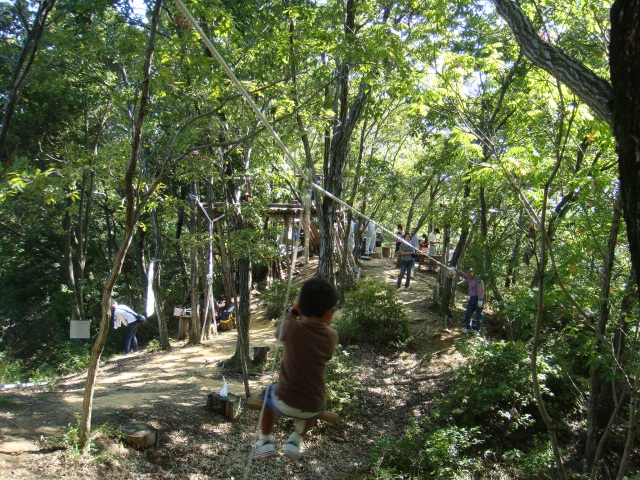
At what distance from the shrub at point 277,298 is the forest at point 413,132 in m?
1.88

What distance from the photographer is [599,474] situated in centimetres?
682

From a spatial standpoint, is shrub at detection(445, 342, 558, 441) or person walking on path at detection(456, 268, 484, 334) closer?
shrub at detection(445, 342, 558, 441)

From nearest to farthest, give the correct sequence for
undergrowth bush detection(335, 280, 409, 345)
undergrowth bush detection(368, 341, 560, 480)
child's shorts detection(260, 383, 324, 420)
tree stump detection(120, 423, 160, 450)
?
child's shorts detection(260, 383, 324, 420) < tree stump detection(120, 423, 160, 450) < undergrowth bush detection(368, 341, 560, 480) < undergrowth bush detection(335, 280, 409, 345)

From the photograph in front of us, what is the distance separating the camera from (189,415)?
6.56m

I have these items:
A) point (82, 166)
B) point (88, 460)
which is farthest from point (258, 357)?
point (82, 166)

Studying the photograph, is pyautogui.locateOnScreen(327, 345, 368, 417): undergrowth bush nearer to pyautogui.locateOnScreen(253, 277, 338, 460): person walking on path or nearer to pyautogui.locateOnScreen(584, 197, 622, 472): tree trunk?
pyautogui.locateOnScreen(584, 197, 622, 472): tree trunk

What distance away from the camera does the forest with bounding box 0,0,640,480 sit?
455cm

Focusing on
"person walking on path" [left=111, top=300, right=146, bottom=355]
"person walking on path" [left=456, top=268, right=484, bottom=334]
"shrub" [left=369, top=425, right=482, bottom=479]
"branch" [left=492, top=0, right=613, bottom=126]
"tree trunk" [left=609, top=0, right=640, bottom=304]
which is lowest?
"shrub" [left=369, top=425, right=482, bottom=479]

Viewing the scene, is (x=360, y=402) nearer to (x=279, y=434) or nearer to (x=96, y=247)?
(x=279, y=434)

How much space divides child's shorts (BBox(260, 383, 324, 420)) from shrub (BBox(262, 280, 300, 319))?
10.7 metres

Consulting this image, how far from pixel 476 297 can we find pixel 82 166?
325 inches

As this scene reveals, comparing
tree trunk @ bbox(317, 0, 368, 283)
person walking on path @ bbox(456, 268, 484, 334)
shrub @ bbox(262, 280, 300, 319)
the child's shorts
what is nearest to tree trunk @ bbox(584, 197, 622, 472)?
the child's shorts

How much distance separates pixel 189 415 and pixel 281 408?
156 inches

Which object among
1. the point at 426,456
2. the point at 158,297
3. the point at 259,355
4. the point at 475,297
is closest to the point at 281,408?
the point at 426,456
